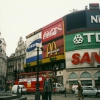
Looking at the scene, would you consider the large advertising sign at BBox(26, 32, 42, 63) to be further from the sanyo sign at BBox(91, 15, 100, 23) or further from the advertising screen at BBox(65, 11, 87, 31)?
the sanyo sign at BBox(91, 15, 100, 23)

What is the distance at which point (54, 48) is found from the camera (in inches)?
2346

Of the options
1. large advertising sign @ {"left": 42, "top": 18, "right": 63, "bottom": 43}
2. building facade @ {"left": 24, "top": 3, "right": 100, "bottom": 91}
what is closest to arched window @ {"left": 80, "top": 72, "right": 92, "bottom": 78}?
building facade @ {"left": 24, "top": 3, "right": 100, "bottom": 91}

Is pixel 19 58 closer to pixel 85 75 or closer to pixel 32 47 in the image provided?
pixel 32 47

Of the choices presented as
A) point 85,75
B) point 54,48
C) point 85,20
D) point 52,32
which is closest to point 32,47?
point 52,32

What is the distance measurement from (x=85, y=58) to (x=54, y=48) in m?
12.4

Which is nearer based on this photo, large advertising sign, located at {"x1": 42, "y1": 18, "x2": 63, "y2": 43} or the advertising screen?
the advertising screen

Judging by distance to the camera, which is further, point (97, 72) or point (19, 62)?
point (19, 62)

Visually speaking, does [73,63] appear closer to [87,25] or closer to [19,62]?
[87,25]

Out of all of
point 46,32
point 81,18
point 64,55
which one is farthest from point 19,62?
point 81,18

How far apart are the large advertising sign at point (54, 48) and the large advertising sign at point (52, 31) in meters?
1.96

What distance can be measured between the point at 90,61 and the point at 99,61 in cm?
226

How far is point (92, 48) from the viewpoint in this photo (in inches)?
2004

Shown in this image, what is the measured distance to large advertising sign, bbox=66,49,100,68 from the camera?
50.0m

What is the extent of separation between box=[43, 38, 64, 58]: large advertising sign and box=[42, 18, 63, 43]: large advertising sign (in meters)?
1.96
